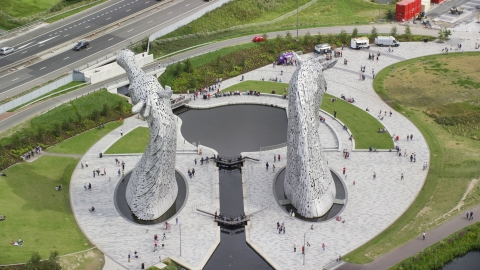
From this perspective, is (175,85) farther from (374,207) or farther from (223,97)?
(374,207)

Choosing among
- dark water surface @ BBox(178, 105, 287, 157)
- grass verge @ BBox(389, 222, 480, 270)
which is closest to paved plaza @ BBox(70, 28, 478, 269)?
dark water surface @ BBox(178, 105, 287, 157)

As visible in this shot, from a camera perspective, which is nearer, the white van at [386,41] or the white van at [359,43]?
the white van at [359,43]

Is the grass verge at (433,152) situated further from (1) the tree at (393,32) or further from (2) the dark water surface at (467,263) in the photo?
(1) the tree at (393,32)

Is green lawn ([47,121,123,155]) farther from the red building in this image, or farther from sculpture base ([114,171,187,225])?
the red building

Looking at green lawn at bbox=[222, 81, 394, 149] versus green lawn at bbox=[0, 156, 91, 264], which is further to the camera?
green lawn at bbox=[222, 81, 394, 149]

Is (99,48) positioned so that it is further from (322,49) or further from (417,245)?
(417,245)

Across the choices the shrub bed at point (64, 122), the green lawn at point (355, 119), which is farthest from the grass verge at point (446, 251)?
the shrub bed at point (64, 122)

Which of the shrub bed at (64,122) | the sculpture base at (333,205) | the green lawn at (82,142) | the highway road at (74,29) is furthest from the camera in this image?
the highway road at (74,29)
